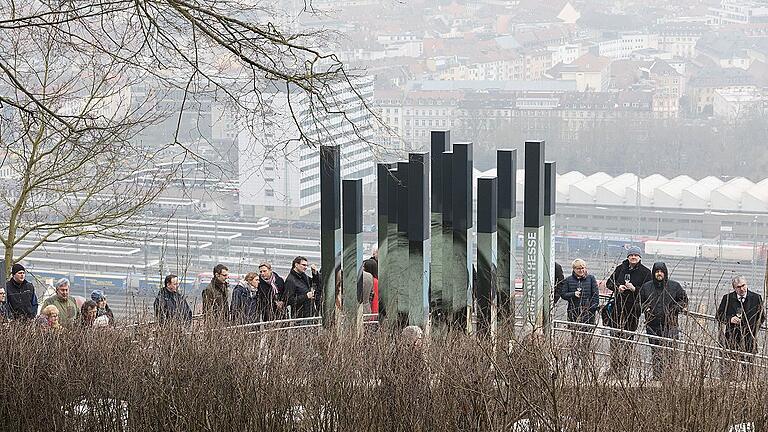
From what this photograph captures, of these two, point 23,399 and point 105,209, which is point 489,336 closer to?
point 23,399

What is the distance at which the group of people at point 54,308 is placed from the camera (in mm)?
13805

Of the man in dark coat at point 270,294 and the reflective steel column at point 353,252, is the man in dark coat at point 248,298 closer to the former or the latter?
the man in dark coat at point 270,294

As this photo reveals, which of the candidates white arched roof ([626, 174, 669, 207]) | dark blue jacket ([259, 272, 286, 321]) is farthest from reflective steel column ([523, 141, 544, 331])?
white arched roof ([626, 174, 669, 207])

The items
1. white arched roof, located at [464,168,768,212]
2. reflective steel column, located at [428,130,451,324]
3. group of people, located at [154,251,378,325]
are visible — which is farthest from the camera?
white arched roof, located at [464,168,768,212]

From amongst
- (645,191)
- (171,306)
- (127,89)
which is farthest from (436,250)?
(645,191)

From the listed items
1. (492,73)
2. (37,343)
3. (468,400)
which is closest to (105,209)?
(37,343)

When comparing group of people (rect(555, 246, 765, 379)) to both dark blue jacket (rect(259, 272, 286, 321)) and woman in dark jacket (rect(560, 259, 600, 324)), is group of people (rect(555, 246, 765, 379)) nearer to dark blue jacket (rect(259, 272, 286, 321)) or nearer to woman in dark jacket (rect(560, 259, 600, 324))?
woman in dark jacket (rect(560, 259, 600, 324))

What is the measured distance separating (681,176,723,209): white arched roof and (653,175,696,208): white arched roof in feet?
0.66

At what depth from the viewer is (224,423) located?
1136 cm

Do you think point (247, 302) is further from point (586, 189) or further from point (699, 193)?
point (699, 193)

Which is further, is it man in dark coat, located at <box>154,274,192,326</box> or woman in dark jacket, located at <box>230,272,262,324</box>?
woman in dark jacket, located at <box>230,272,262,324</box>

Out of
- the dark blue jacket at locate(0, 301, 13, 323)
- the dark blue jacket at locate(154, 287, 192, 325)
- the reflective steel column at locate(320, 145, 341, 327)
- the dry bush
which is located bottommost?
the dry bush

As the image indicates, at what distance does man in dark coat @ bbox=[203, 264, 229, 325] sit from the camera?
13744 mm

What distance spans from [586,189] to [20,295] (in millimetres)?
18937
